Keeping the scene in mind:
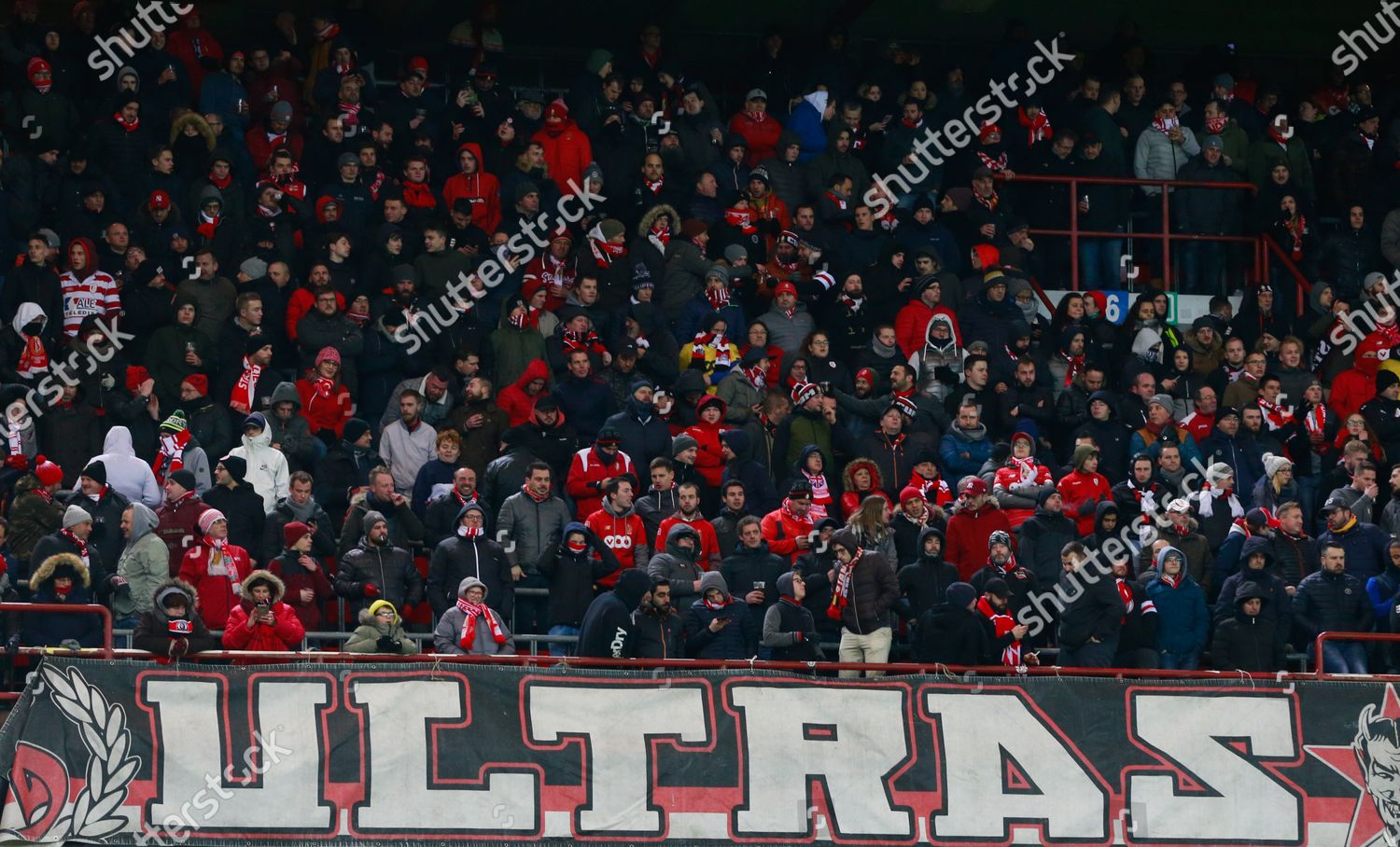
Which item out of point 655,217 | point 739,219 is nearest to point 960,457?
point 739,219

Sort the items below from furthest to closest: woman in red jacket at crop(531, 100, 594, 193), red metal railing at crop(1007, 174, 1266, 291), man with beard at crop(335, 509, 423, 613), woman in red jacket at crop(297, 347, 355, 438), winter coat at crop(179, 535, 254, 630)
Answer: red metal railing at crop(1007, 174, 1266, 291) < woman in red jacket at crop(531, 100, 594, 193) < woman in red jacket at crop(297, 347, 355, 438) < man with beard at crop(335, 509, 423, 613) < winter coat at crop(179, 535, 254, 630)

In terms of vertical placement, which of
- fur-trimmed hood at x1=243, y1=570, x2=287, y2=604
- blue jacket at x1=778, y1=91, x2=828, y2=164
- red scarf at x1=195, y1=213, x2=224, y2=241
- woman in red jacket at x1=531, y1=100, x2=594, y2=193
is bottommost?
fur-trimmed hood at x1=243, y1=570, x2=287, y2=604

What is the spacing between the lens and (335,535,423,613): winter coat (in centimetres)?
1553

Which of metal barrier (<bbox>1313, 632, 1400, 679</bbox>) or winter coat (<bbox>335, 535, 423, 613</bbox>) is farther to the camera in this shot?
winter coat (<bbox>335, 535, 423, 613</bbox>)

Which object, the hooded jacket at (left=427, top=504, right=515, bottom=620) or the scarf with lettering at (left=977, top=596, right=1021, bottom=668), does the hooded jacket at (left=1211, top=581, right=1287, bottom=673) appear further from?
the hooded jacket at (left=427, top=504, right=515, bottom=620)

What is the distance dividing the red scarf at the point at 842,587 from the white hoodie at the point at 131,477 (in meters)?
4.86

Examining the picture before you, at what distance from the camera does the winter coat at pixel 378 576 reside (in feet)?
51.0

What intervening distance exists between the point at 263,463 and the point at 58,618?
9.83 feet

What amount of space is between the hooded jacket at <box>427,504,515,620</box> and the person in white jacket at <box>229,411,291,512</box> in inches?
62.7

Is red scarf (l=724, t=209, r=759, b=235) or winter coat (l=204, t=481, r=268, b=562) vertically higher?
red scarf (l=724, t=209, r=759, b=235)

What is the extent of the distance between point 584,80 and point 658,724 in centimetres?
998

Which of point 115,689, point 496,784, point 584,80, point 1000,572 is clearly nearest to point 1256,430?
point 1000,572

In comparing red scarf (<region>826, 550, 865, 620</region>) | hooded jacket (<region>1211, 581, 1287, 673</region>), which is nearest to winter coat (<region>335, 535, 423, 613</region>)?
red scarf (<region>826, 550, 865, 620</region>)

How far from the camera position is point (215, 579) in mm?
15477
